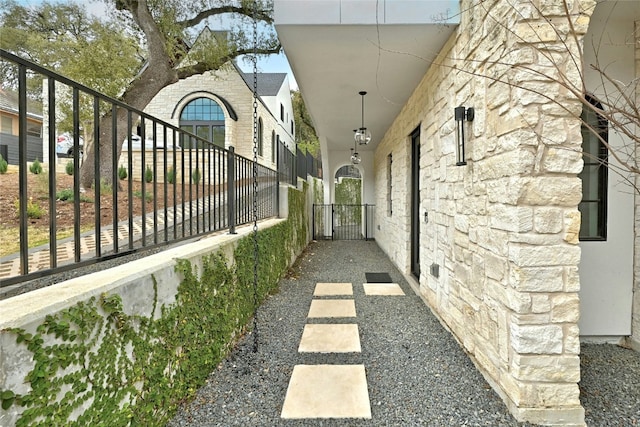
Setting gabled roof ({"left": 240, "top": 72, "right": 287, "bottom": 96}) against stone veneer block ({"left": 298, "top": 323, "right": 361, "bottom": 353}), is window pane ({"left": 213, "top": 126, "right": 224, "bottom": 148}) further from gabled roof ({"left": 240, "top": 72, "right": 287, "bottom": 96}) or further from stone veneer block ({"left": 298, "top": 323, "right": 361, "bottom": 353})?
stone veneer block ({"left": 298, "top": 323, "right": 361, "bottom": 353})

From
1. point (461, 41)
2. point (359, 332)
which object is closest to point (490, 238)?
point (359, 332)

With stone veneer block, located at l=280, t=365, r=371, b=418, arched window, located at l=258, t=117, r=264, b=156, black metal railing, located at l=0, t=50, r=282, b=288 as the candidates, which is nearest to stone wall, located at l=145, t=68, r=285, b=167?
arched window, located at l=258, t=117, r=264, b=156

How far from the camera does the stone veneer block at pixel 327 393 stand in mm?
2041

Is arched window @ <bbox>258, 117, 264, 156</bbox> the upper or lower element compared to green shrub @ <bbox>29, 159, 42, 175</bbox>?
upper

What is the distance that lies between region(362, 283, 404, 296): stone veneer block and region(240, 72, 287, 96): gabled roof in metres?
12.7

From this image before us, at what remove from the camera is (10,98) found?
1622mm

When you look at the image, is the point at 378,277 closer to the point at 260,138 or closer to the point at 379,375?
the point at 379,375

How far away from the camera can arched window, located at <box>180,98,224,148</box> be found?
44.6 feet

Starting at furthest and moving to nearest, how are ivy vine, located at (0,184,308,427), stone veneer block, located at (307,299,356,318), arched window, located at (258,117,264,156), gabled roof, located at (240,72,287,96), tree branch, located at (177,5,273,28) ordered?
1. gabled roof, located at (240,72,287,96)
2. arched window, located at (258,117,264,156)
3. tree branch, located at (177,5,273,28)
4. stone veneer block, located at (307,299,356,318)
5. ivy vine, located at (0,184,308,427)

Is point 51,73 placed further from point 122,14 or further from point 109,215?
point 122,14

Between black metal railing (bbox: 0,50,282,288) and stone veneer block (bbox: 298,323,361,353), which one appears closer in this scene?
black metal railing (bbox: 0,50,282,288)

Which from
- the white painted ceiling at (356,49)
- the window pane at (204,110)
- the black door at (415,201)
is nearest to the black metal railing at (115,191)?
the white painted ceiling at (356,49)

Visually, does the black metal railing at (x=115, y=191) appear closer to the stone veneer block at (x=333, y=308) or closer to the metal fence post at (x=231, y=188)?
Answer: the metal fence post at (x=231, y=188)

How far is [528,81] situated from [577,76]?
32 centimetres
